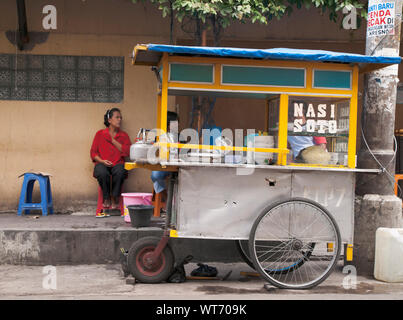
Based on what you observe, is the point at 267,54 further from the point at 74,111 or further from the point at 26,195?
the point at 26,195

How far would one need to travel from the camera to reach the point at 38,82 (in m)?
8.05

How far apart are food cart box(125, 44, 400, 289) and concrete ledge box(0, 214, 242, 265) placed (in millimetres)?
1143

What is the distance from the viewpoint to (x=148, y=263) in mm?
5457

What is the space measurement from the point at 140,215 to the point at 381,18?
3.33m

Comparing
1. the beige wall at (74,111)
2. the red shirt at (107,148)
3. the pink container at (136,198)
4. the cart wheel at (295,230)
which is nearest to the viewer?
the cart wheel at (295,230)

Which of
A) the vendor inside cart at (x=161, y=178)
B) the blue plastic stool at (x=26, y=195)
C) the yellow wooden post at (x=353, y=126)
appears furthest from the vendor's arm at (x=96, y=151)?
the yellow wooden post at (x=353, y=126)

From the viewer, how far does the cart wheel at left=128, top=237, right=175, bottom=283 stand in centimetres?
546

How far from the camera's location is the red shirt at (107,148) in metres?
7.78

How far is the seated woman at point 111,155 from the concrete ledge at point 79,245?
0.93 meters

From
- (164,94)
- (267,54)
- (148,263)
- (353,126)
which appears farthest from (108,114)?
(353,126)

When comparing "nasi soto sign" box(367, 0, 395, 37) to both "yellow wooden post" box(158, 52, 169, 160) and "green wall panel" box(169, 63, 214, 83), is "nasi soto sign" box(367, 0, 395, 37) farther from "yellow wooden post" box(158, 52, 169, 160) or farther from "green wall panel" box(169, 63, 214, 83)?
"yellow wooden post" box(158, 52, 169, 160)

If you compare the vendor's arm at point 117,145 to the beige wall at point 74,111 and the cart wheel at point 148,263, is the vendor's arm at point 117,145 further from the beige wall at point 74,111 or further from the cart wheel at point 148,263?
the cart wheel at point 148,263

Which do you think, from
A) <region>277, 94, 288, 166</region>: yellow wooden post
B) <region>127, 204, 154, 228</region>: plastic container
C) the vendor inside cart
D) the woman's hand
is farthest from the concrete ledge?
<region>277, 94, 288, 166</region>: yellow wooden post
